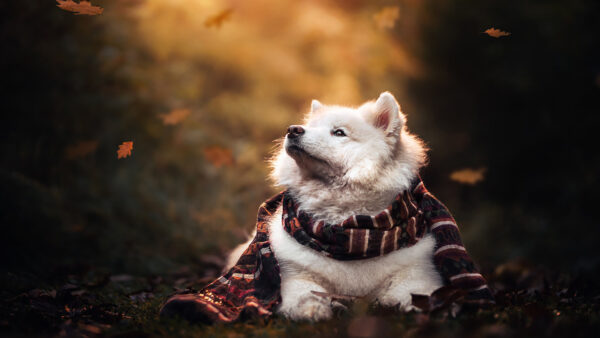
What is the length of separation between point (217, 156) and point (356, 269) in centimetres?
444

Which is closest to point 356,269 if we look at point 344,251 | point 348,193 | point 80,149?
point 344,251

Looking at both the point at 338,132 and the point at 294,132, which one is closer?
the point at 294,132

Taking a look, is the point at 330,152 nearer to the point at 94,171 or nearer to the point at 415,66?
the point at 94,171

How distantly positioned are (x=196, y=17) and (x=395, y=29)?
3109 millimetres

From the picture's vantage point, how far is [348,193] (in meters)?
2.75

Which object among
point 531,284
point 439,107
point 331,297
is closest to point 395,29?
point 439,107

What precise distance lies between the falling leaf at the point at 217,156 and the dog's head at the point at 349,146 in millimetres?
3762

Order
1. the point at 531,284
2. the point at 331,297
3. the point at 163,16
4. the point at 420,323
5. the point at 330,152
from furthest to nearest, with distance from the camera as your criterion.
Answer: the point at 163,16
the point at 531,284
the point at 330,152
the point at 331,297
the point at 420,323

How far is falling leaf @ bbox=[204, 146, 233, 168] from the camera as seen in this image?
21.6 feet

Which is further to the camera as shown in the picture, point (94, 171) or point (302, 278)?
point (94, 171)

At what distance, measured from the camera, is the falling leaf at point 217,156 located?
260 inches

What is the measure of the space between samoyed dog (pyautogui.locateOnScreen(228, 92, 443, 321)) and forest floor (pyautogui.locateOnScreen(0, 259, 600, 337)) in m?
0.14

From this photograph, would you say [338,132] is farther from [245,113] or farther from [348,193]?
[245,113]

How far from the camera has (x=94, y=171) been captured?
5449mm
